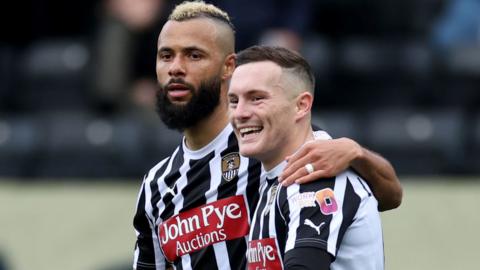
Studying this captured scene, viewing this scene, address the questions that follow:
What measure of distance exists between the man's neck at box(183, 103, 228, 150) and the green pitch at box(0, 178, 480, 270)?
3132mm

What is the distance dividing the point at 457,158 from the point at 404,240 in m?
0.74

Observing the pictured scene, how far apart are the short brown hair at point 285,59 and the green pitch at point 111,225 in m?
3.72

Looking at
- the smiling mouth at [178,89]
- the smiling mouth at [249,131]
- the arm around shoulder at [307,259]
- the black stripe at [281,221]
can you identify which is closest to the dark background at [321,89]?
the smiling mouth at [178,89]

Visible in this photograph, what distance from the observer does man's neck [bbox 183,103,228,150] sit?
18.6 ft

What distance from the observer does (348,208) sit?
4.78 m

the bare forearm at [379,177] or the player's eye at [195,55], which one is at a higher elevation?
the player's eye at [195,55]

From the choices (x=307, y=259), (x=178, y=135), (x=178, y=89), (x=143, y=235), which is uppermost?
(x=178, y=135)

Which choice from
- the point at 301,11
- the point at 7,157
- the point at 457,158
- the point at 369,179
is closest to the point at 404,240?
the point at 457,158

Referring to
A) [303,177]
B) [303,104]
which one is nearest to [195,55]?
[303,104]

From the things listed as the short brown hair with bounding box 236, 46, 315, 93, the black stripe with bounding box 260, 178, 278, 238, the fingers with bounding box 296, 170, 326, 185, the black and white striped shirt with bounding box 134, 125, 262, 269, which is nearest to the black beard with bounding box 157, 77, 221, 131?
the black and white striped shirt with bounding box 134, 125, 262, 269

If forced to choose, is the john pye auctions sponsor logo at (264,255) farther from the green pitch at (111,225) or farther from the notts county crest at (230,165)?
the green pitch at (111,225)

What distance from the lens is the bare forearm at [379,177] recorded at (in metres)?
5.07

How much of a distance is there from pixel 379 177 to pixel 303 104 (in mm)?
458

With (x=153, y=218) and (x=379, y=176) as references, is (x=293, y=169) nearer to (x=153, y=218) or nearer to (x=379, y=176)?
(x=379, y=176)
